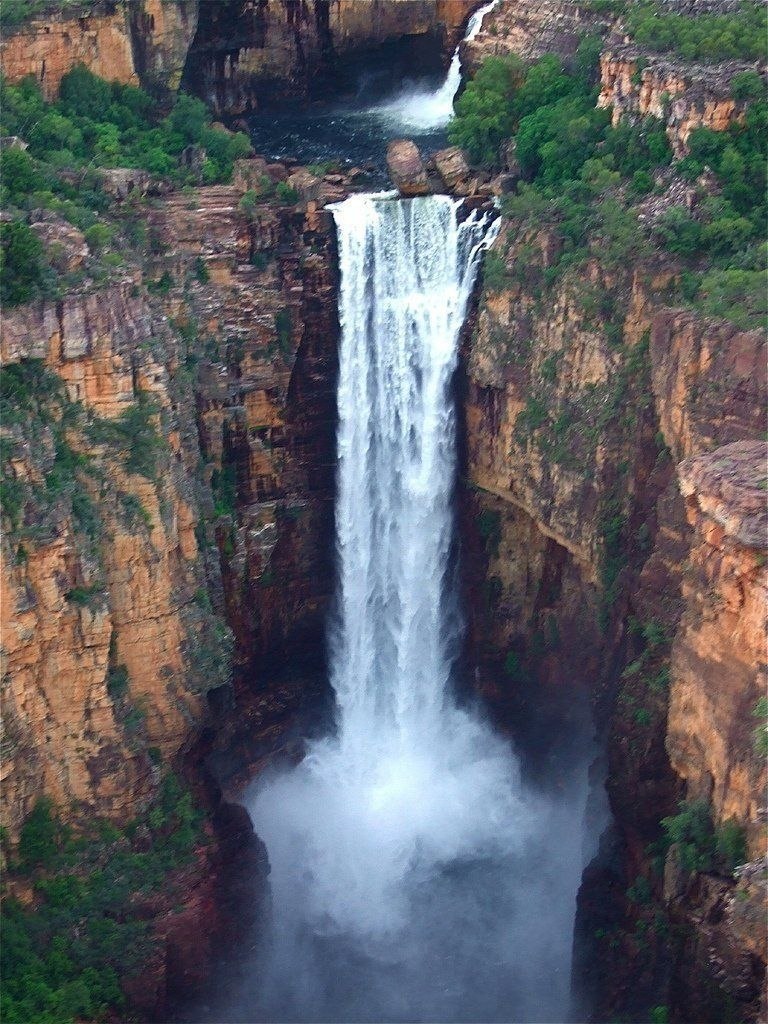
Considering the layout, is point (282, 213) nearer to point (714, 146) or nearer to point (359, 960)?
point (714, 146)

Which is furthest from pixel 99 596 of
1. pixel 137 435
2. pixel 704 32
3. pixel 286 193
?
pixel 704 32

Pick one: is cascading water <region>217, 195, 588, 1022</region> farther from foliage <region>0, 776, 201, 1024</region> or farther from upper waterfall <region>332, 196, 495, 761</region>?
foliage <region>0, 776, 201, 1024</region>

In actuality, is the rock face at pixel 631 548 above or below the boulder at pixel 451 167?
below

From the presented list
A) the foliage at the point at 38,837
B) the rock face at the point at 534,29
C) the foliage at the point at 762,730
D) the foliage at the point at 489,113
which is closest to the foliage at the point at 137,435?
the foliage at the point at 38,837

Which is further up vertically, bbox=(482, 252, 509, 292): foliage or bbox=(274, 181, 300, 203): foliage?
bbox=(274, 181, 300, 203): foliage

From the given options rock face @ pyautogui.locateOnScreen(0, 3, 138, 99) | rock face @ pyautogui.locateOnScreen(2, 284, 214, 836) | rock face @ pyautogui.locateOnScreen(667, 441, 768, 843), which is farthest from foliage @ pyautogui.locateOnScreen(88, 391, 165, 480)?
rock face @ pyautogui.locateOnScreen(667, 441, 768, 843)

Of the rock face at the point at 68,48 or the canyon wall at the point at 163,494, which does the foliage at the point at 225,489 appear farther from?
the rock face at the point at 68,48
